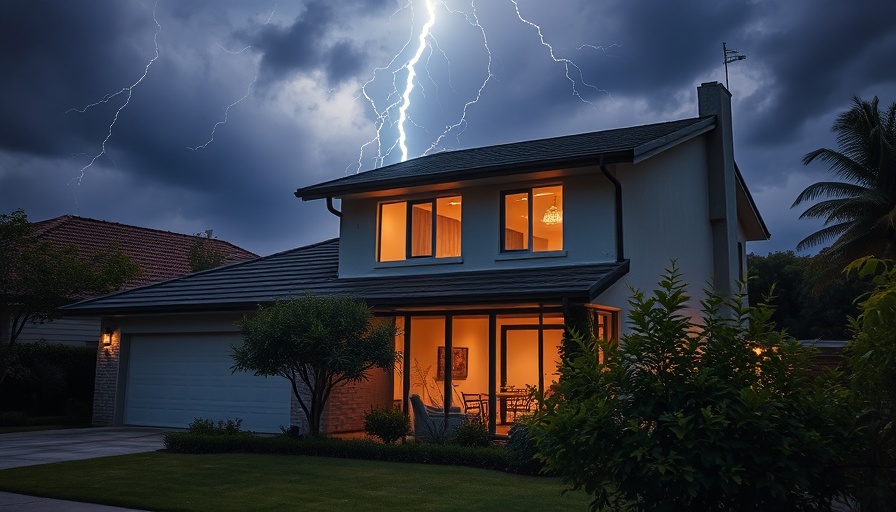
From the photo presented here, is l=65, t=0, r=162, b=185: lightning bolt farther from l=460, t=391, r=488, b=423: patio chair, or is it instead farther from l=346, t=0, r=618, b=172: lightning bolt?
l=460, t=391, r=488, b=423: patio chair

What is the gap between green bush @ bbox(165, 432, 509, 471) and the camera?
41.7 feet

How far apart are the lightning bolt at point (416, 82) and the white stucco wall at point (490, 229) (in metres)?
4.68

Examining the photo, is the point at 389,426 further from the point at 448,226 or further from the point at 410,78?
the point at 410,78

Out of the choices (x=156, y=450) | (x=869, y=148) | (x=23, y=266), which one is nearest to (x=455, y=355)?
(x=156, y=450)

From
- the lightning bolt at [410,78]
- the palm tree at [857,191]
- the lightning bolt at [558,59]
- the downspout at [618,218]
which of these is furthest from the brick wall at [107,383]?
the palm tree at [857,191]

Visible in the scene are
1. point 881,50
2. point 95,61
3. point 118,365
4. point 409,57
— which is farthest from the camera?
point 881,50

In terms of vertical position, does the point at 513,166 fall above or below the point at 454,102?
below

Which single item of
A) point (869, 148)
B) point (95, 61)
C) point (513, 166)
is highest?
point (95, 61)

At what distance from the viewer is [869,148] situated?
26281 millimetres

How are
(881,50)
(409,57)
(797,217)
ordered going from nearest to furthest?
(409,57) < (797,217) < (881,50)

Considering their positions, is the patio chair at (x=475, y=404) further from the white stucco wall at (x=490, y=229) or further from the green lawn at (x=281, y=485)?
the green lawn at (x=281, y=485)

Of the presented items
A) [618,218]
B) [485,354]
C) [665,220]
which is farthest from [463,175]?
[485,354]

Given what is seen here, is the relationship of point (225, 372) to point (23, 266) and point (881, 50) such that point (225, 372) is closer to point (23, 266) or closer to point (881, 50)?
point (23, 266)

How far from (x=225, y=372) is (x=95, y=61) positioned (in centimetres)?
1268
